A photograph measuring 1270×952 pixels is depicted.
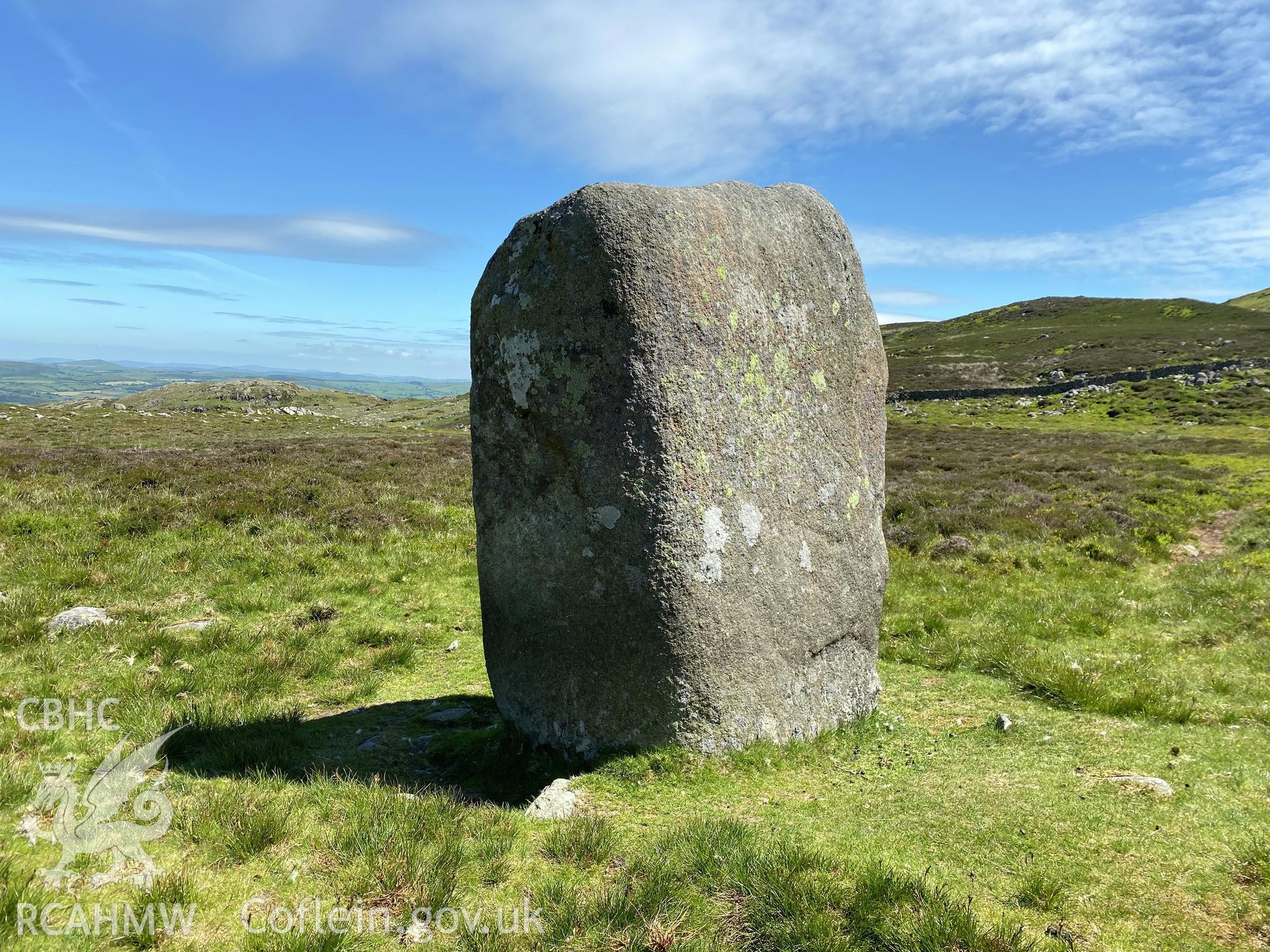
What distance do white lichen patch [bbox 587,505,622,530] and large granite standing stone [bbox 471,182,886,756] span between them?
0.8 inches

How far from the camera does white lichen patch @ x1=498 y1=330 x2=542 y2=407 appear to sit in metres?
5.48

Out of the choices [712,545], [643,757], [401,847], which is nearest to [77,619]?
[401,847]

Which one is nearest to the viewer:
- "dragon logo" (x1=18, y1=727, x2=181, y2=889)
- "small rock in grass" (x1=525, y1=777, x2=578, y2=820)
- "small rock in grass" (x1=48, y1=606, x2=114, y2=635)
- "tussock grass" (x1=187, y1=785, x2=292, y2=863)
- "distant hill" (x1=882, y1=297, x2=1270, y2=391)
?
→ "dragon logo" (x1=18, y1=727, x2=181, y2=889)

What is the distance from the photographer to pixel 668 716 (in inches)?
212

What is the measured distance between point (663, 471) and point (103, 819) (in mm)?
4102

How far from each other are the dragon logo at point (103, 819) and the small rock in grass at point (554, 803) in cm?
217

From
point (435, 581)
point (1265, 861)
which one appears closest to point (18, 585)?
point (435, 581)

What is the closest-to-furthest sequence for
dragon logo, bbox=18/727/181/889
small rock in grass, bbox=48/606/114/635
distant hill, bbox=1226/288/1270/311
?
dragon logo, bbox=18/727/181/889, small rock in grass, bbox=48/606/114/635, distant hill, bbox=1226/288/1270/311

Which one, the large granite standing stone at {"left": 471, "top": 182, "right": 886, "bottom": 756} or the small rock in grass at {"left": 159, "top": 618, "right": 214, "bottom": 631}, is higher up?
the large granite standing stone at {"left": 471, "top": 182, "right": 886, "bottom": 756}

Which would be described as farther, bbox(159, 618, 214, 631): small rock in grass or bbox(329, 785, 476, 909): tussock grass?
bbox(159, 618, 214, 631): small rock in grass

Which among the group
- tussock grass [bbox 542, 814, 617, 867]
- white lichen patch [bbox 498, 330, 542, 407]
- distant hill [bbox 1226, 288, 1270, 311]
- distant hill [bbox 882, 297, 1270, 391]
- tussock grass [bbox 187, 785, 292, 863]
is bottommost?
tussock grass [bbox 542, 814, 617, 867]

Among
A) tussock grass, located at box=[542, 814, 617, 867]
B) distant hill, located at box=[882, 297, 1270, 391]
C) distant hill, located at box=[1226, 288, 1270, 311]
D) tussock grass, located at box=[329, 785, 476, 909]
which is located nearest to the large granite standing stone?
tussock grass, located at box=[542, 814, 617, 867]

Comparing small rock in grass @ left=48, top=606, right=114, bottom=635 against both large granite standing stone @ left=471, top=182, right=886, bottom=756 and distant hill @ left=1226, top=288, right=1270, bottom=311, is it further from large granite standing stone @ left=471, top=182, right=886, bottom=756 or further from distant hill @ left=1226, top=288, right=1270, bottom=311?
distant hill @ left=1226, top=288, right=1270, bottom=311

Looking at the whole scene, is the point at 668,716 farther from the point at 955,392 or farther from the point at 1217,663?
the point at 955,392
